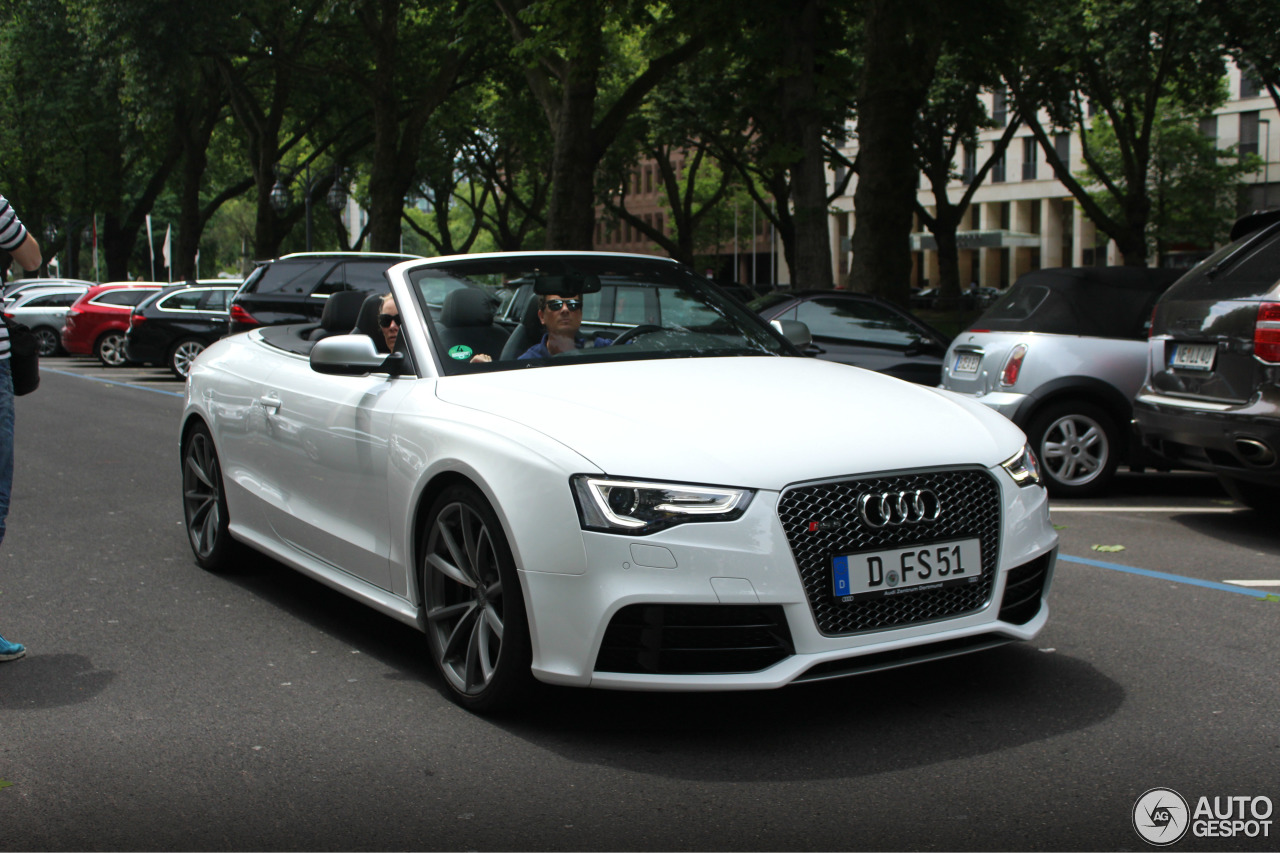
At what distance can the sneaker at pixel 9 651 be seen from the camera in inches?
200

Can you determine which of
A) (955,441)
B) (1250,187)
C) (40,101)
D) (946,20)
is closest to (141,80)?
(40,101)

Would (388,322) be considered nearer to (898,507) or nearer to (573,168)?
(898,507)

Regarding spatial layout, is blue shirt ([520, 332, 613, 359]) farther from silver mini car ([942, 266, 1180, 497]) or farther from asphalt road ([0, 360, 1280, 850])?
silver mini car ([942, 266, 1180, 497])

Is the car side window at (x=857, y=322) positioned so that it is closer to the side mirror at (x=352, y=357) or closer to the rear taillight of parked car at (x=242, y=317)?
the rear taillight of parked car at (x=242, y=317)

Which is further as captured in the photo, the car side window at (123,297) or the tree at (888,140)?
the car side window at (123,297)

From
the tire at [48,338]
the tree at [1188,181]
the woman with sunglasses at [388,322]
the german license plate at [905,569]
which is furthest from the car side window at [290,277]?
the tree at [1188,181]

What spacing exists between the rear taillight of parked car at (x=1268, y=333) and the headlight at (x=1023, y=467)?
3.07 metres

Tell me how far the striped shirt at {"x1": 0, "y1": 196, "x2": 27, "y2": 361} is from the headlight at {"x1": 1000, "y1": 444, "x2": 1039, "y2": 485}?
347 centimetres

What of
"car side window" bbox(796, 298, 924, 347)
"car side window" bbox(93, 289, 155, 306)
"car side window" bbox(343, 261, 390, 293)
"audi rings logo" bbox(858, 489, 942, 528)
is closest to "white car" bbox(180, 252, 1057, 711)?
"audi rings logo" bbox(858, 489, 942, 528)

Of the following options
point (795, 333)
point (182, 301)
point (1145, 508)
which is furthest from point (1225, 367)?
point (182, 301)

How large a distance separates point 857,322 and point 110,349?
18449 mm

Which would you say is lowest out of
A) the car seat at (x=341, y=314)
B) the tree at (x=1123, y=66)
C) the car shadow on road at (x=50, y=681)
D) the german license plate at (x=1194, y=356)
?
the car shadow on road at (x=50, y=681)

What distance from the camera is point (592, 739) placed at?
13.5 feet

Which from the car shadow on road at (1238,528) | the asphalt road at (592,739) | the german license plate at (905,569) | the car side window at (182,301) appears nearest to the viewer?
the asphalt road at (592,739)
